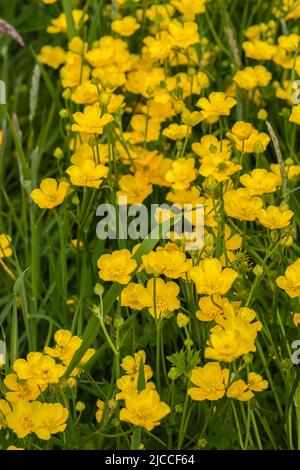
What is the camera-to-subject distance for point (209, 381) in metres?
1.66

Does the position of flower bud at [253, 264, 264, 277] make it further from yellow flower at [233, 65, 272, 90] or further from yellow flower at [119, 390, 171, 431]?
yellow flower at [233, 65, 272, 90]

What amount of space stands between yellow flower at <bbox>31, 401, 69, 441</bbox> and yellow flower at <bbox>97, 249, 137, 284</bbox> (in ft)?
0.98

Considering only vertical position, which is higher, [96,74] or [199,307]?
[96,74]

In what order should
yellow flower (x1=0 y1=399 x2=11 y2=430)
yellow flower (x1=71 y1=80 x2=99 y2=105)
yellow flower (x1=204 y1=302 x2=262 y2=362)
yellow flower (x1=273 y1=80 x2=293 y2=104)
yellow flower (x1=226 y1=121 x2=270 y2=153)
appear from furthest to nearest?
yellow flower (x1=273 y1=80 x2=293 y2=104) < yellow flower (x1=71 y1=80 x2=99 y2=105) < yellow flower (x1=226 y1=121 x2=270 y2=153) < yellow flower (x1=0 y1=399 x2=11 y2=430) < yellow flower (x1=204 y1=302 x2=262 y2=362)

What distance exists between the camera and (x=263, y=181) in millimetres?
1923

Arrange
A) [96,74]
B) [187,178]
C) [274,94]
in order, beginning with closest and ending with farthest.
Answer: [187,178], [96,74], [274,94]


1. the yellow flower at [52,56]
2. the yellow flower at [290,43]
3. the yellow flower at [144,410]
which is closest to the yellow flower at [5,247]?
the yellow flower at [144,410]

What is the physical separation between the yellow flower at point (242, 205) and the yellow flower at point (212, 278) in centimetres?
20

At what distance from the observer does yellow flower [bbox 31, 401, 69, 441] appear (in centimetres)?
157

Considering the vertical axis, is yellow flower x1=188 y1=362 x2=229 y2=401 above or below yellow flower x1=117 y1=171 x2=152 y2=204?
below

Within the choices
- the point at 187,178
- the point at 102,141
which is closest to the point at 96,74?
the point at 102,141

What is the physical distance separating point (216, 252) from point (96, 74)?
71 cm

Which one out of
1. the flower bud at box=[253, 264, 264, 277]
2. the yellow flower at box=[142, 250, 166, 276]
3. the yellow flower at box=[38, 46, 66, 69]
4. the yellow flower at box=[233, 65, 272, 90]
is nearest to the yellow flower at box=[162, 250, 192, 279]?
the yellow flower at box=[142, 250, 166, 276]
